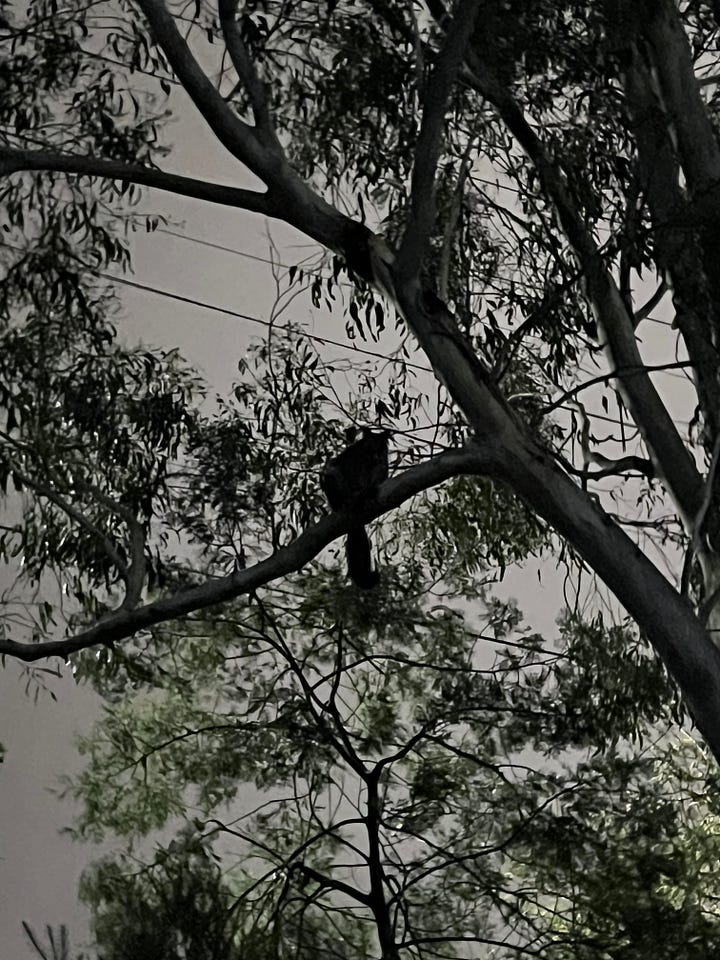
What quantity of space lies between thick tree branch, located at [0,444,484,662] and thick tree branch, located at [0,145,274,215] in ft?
2.24

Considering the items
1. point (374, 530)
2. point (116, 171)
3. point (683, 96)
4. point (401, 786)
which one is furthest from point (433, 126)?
point (401, 786)

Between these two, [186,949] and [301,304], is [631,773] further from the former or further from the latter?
[301,304]

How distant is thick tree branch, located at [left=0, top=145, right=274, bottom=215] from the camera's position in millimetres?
2643

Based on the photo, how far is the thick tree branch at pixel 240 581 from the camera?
248cm

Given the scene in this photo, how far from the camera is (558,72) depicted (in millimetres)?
3225

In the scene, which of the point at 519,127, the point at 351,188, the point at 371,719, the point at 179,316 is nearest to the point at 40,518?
the point at 179,316

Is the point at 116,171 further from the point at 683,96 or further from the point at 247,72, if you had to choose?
the point at 683,96

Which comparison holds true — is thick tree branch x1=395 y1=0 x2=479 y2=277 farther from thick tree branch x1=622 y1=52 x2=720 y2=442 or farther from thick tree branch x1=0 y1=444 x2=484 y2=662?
thick tree branch x1=622 y1=52 x2=720 y2=442

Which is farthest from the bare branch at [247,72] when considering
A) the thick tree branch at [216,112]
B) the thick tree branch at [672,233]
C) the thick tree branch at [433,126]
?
the thick tree branch at [672,233]

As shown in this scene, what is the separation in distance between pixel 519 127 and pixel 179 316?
39.8 inches

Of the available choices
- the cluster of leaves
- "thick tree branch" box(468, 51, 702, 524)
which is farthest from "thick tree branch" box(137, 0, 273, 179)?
the cluster of leaves

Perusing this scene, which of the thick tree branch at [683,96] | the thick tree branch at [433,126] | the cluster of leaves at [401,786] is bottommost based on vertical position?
the cluster of leaves at [401,786]

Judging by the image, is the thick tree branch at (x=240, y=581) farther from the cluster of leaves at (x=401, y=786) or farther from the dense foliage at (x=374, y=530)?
the cluster of leaves at (x=401, y=786)

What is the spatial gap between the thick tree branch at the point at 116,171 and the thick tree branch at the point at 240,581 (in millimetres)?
684
